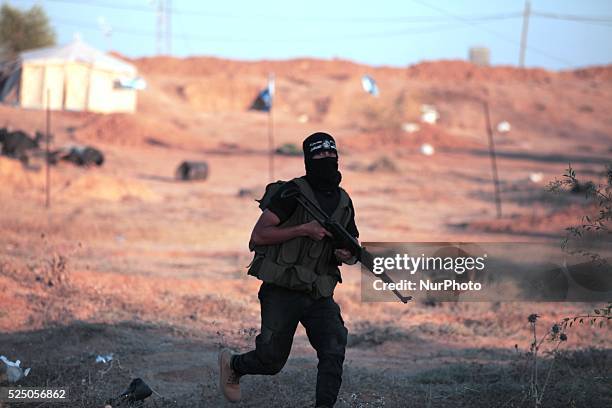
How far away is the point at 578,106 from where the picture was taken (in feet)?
156

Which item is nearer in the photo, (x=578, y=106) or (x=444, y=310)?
(x=444, y=310)

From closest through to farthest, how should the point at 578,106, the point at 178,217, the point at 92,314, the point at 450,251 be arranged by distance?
the point at 92,314
the point at 450,251
the point at 178,217
the point at 578,106

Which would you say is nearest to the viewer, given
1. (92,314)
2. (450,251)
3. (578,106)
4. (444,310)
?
(92,314)

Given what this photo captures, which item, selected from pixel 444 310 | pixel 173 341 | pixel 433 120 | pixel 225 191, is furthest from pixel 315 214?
pixel 433 120

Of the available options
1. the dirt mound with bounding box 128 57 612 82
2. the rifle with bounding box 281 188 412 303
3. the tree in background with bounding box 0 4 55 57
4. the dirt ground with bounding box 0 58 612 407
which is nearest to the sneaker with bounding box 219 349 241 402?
the dirt ground with bounding box 0 58 612 407

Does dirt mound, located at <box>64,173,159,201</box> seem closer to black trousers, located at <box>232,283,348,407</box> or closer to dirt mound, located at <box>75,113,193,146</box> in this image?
dirt mound, located at <box>75,113,193,146</box>

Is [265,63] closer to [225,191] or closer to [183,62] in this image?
[183,62]

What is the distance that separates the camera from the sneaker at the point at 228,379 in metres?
4.37

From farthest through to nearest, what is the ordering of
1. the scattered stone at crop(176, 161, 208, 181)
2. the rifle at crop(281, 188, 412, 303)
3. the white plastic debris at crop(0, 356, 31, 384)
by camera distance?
the scattered stone at crop(176, 161, 208, 181) < the white plastic debris at crop(0, 356, 31, 384) < the rifle at crop(281, 188, 412, 303)

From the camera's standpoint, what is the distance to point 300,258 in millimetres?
3986

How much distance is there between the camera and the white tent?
103 ft

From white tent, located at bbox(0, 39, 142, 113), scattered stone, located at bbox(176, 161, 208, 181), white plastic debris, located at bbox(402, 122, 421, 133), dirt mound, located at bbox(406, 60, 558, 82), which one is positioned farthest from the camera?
dirt mound, located at bbox(406, 60, 558, 82)

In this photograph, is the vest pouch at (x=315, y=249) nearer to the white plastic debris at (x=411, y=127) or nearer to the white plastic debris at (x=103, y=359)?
the white plastic debris at (x=103, y=359)

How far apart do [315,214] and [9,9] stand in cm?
4853
